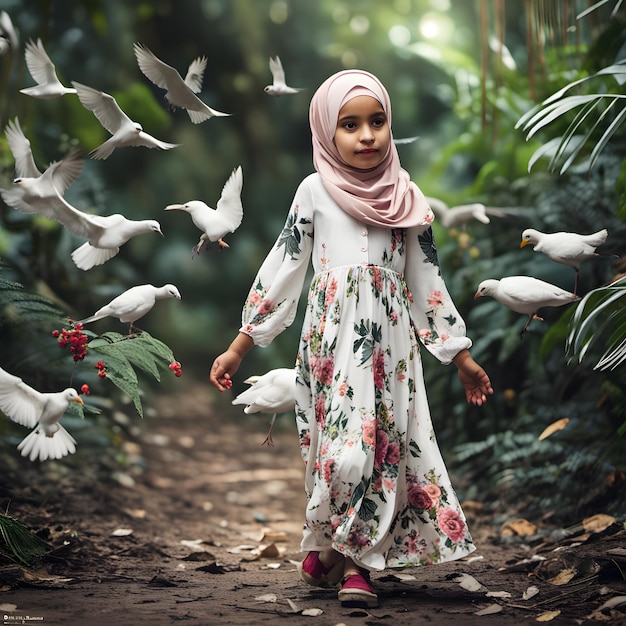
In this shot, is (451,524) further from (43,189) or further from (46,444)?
(43,189)

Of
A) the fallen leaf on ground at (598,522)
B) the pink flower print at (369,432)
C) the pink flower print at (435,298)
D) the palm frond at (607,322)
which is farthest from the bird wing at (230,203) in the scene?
the fallen leaf on ground at (598,522)

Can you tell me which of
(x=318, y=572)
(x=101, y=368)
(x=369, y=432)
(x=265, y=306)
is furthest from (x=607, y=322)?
(x=101, y=368)

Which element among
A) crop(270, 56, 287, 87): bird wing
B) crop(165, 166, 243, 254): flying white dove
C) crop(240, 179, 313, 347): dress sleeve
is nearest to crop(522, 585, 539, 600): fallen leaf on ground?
crop(240, 179, 313, 347): dress sleeve

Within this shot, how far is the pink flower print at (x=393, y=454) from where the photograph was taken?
2572 mm

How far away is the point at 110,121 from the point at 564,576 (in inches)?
81.1

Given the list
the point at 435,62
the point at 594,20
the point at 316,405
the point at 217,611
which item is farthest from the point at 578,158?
the point at 217,611

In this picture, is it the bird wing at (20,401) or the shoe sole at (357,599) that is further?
Result: the bird wing at (20,401)

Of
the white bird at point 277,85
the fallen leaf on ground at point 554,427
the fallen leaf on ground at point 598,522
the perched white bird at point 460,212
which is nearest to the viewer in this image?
the white bird at point 277,85

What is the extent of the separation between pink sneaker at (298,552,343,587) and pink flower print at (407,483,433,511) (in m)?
0.31

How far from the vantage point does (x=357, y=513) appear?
246cm

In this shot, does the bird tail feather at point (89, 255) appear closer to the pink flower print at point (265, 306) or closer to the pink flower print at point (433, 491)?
the pink flower print at point (265, 306)

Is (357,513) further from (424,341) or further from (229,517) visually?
(229,517)

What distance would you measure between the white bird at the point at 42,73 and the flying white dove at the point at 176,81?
0.27 m

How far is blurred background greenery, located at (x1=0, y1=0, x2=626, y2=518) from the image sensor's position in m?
4.04
